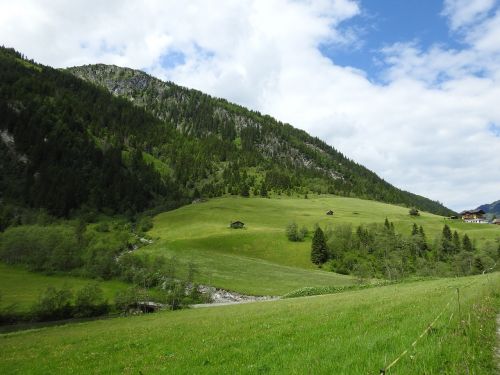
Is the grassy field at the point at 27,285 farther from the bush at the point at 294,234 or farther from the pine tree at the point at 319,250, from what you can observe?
the bush at the point at 294,234

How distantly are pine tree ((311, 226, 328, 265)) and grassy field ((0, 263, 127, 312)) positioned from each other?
66.6 meters

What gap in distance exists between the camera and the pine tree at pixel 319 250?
135750 millimetres

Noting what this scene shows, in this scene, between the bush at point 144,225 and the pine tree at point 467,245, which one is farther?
the bush at point 144,225

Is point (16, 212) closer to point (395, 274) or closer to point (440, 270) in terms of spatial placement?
point (395, 274)

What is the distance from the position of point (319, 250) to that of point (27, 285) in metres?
93.9

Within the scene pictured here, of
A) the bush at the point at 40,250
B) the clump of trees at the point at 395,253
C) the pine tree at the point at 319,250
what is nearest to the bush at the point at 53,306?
the bush at the point at 40,250

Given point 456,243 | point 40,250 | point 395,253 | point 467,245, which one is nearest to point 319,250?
point 395,253

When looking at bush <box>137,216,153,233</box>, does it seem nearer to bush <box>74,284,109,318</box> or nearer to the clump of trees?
the clump of trees

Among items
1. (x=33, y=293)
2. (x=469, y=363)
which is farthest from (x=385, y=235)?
(x=469, y=363)

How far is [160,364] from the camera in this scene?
15969 mm

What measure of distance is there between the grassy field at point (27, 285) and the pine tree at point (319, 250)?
6660cm

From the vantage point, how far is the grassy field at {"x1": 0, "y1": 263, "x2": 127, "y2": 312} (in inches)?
3332

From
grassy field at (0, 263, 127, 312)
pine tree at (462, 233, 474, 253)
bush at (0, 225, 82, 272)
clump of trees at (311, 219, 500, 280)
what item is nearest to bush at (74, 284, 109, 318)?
grassy field at (0, 263, 127, 312)

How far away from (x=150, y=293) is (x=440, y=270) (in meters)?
92.7
